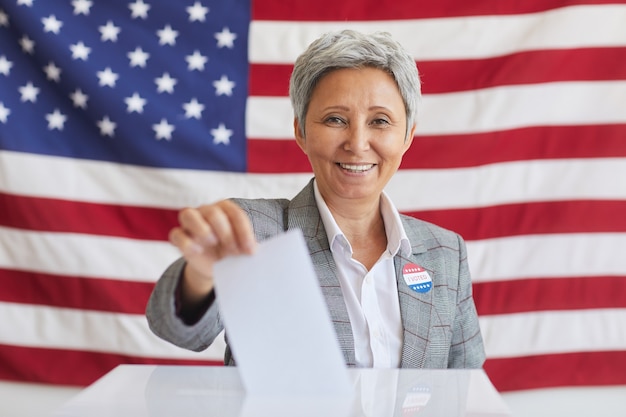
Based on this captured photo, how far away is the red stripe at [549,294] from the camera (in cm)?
262

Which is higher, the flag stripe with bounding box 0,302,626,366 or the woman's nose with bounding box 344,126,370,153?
the woman's nose with bounding box 344,126,370,153

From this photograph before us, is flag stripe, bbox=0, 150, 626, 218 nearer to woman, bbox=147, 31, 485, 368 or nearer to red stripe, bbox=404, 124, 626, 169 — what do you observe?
red stripe, bbox=404, 124, 626, 169

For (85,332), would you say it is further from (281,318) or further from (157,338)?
(281,318)

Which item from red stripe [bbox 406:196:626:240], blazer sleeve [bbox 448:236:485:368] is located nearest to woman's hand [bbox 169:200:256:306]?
blazer sleeve [bbox 448:236:485:368]

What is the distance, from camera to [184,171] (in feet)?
8.53

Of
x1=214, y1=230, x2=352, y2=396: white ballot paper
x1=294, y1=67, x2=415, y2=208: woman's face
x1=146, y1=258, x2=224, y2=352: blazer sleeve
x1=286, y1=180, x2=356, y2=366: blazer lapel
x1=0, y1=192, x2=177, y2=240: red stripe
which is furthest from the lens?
x1=0, y1=192, x2=177, y2=240: red stripe

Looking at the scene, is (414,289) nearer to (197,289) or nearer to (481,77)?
(197,289)

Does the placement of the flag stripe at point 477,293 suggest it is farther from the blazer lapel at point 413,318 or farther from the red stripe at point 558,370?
the blazer lapel at point 413,318

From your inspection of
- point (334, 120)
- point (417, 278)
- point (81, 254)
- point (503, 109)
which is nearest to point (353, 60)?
point (334, 120)

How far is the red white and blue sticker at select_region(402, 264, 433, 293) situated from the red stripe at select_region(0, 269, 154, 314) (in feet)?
4.25

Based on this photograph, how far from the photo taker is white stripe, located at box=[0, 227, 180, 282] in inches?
102

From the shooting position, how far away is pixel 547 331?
103 inches

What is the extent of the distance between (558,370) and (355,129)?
155 centimetres

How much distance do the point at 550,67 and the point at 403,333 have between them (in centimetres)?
149
